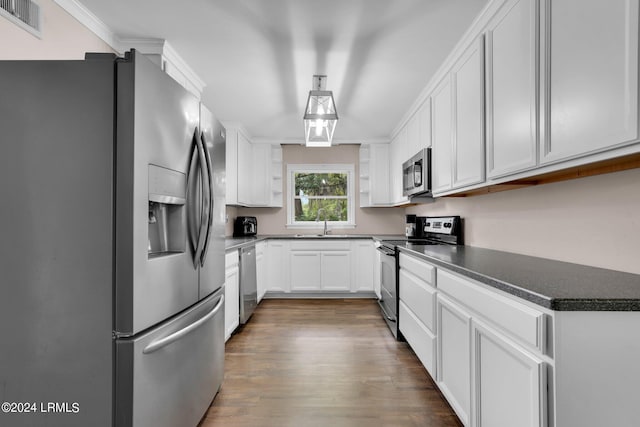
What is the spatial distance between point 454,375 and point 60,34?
2.81 metres

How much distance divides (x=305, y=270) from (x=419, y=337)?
2447 millimetres

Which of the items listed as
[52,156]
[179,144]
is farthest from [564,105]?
[52,156]

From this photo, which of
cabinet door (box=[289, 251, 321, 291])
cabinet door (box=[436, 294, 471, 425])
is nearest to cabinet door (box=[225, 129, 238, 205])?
cabinet door (box=[289, 251, 321, 291])

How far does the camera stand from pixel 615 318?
37.5 inches

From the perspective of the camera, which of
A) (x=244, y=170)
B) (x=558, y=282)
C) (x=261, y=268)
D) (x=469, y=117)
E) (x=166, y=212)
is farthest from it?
(x=244, y=170)

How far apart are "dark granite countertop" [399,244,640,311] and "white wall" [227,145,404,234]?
3.45m

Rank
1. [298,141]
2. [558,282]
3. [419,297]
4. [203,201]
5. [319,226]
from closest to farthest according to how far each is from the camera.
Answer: [558,282]
[203,201]
[419,297]
[298,141]
[319,226]

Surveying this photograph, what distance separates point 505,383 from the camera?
3.97 feet

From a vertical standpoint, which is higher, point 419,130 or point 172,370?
point 419,130

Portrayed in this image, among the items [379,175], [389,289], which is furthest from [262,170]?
[389,289]

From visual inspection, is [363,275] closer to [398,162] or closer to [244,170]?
[398,162]

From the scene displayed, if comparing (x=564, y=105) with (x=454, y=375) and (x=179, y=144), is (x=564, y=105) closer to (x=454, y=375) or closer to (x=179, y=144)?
(x=454, y=375)

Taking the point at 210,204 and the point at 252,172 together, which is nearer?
the point at 210,204

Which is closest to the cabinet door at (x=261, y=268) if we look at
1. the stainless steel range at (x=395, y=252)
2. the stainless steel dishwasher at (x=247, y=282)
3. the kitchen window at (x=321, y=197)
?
the stainless steel dishwasher at (x=247, y=282)
